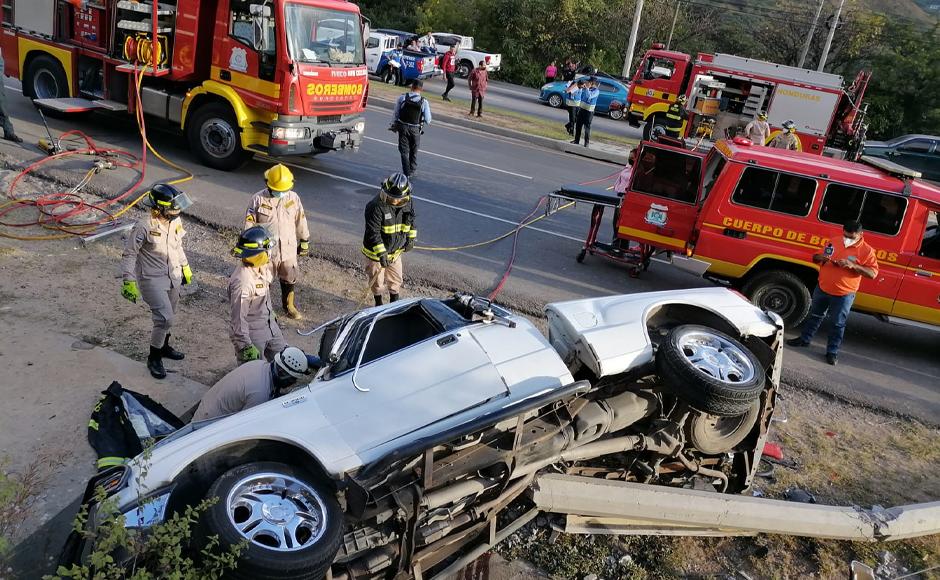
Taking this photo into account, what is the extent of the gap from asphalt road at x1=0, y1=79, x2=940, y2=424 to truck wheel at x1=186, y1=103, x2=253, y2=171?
0.75 ft

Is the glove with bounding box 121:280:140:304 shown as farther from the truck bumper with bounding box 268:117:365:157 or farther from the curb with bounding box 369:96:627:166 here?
the curb with bounding box 369:96:627:166

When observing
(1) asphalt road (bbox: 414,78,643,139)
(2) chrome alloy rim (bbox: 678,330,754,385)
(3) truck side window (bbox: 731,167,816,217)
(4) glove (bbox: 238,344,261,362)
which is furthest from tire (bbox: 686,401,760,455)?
(1) asphalt road (bbox: 414,78,643,139)

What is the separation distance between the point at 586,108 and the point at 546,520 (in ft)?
46.4

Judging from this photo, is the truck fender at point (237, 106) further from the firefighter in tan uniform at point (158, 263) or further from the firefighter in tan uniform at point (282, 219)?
the firefighter in tan uniform at point (158, 263)

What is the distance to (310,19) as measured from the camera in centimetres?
1041

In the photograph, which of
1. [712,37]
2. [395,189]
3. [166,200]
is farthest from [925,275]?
[712,37]

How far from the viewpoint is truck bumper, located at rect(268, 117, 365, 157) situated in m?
10.3

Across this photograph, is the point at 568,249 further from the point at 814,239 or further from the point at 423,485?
the point at 423,485

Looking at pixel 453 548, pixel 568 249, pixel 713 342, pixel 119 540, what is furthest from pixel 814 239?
pixel 119 540

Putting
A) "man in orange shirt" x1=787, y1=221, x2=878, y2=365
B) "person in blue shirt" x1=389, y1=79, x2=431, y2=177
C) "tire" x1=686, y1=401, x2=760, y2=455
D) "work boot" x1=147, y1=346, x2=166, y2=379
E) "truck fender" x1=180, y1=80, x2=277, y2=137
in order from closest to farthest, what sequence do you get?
1. "tire" x1=686, y1=401, x2=760, y2=455
2. "work boot" x1=147, y1=346, x2=166, y2=379
3. "man in orange shirt" x1=787, y1=221, x2=878, y2=365
4. "truck fender" x1=180, y1=80, x2=277, y2=137
5. "person in blue shirt" x1=389, y1=79, x2=431, y2=177

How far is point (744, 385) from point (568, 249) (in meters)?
5.87

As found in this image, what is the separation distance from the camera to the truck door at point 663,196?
27.4 ft

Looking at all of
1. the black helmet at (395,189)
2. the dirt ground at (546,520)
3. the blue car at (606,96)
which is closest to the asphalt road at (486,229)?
the dirt ground at (546,520)

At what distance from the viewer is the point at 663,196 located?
8477 mm
